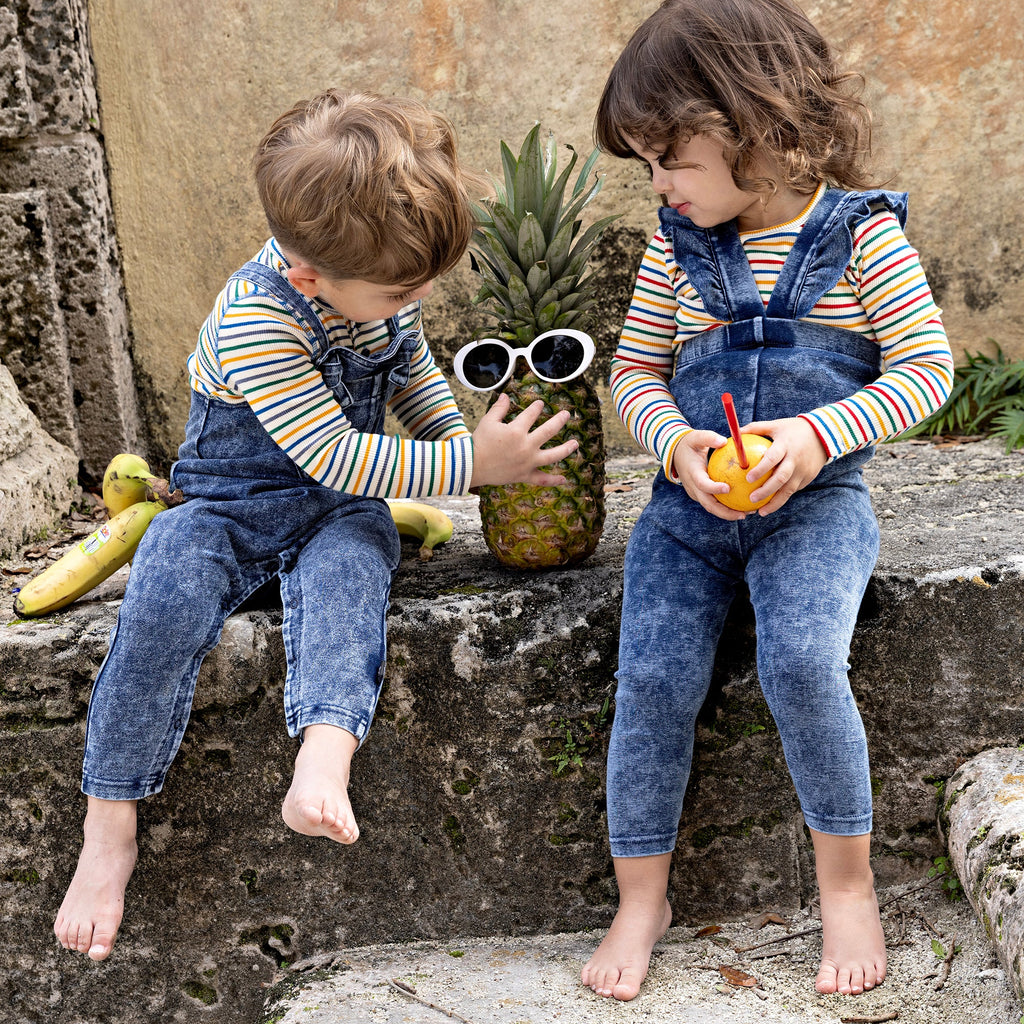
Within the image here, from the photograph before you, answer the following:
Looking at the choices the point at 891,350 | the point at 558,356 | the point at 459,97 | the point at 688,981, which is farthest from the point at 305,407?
the point at 459,97

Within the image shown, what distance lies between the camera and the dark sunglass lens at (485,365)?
2307 millimetres

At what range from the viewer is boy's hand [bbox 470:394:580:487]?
7.16 ft

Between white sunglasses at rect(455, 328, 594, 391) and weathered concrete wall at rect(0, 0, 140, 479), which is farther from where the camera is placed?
weathered concrete wall at rect(0, 0, 140, 479)

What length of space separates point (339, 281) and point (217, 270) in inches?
76.4

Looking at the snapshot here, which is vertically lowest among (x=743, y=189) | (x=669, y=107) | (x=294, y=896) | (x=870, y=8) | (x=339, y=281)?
(x=294, y=896)

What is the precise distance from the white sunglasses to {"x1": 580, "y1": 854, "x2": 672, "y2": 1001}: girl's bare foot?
1083mm

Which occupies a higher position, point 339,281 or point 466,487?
point 339,281

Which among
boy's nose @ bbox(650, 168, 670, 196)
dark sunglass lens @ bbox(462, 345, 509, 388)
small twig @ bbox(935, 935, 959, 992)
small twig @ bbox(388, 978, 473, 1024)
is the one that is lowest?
small twig @ bbox(388, 978, 473, 1024)

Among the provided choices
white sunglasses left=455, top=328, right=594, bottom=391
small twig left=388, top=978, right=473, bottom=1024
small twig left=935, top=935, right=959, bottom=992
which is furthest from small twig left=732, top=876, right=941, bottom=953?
white sunglasses left=455, top=328, right=594, bottom=391

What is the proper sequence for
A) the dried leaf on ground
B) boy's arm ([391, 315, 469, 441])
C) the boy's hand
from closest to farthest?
1. the dried leaf on ground
2. the boy's hand
3. boy's arm ([391, 315, 469, 441])

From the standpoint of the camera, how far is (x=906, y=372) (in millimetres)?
2088

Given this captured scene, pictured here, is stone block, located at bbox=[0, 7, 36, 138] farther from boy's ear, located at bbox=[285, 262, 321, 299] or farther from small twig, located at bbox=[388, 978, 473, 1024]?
small twig, located at bbox=[388, 978, 473, 1024]

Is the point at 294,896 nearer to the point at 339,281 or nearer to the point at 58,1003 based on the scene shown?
the point at 58,1003

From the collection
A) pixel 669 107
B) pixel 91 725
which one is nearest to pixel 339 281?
pixel 669 107
